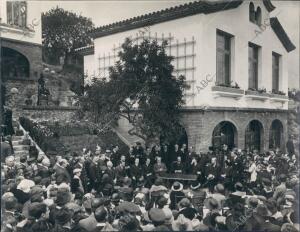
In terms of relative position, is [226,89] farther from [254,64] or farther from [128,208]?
[128,208]

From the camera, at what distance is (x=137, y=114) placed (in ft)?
35.9

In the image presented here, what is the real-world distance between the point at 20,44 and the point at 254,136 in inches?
396

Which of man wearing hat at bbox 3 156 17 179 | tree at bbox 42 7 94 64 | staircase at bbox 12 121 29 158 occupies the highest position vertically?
tree at bbox 42 7 94 64

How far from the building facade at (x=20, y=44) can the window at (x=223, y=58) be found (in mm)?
6233

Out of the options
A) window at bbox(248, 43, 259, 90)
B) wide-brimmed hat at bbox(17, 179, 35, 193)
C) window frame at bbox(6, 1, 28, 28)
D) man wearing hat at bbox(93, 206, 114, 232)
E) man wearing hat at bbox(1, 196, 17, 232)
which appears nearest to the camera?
man wearing hat at bbox(93, 206, 114, 232)

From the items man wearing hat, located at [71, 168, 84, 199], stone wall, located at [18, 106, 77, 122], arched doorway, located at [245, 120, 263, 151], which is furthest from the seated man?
arched doorway, located at [245, 120, 263, 151]

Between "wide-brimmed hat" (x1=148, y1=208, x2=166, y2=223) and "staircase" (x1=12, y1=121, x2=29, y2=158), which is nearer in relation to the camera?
"wide-brimmed hat" (x1=148, y1=208, x2=166, y2=223)

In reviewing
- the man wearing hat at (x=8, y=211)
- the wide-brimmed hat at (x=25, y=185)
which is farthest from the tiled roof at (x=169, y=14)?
the man wearing hat at (x=8, y=211)

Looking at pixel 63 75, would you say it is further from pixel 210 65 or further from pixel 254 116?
pixel 254 116

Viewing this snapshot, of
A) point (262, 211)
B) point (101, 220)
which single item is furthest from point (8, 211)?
point (262, 211)

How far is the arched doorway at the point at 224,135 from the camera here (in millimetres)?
11891

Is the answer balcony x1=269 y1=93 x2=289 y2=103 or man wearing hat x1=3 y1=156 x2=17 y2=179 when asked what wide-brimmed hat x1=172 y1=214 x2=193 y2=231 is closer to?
man wearing hat x1=3 y1=156 x2=17 y2=179

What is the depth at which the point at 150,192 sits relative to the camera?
24.9 ft

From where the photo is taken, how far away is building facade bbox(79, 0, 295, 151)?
36.7 feet
